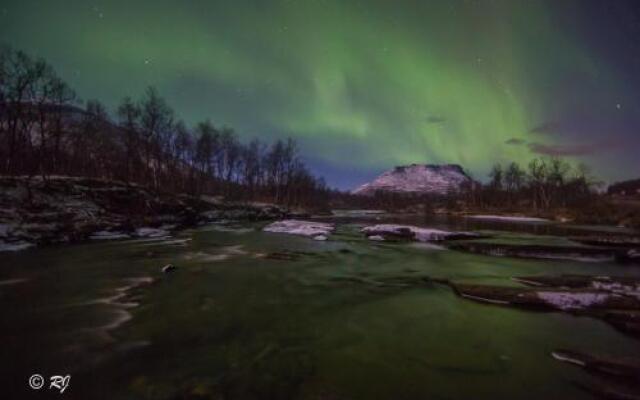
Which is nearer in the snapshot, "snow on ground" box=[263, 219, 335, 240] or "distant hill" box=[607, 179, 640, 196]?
"snow on ground" box=[263, 219, 335, 240]

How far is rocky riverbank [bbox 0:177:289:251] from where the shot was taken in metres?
26.5

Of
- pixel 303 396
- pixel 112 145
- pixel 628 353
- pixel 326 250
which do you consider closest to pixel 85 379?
pixel 303 396

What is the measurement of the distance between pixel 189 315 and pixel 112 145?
84157 mm

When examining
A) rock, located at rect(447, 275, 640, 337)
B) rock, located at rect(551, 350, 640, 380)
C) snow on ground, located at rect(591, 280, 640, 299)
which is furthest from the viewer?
snow on ground, located at rect(591, 280, 640, 299)

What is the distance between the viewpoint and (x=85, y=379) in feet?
20.7

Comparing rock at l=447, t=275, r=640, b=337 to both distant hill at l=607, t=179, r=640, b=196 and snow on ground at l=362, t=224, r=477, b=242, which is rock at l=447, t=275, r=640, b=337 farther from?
distant hill at l=607, t=179, r=640, b=196

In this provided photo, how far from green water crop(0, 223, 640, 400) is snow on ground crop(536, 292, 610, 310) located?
28.7 inches

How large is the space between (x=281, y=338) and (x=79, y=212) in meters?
36.0

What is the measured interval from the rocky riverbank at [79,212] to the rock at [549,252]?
31.6 meters

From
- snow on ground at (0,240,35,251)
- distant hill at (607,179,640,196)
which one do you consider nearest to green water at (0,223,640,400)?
snow on ground at (0,240,35,251)

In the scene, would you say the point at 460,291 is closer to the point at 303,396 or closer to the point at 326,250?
the point at 303,396
